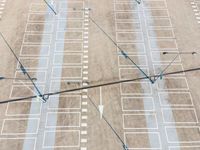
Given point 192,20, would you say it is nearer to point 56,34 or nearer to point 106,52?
point 106,52

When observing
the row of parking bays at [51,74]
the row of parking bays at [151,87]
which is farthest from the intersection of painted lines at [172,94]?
the row of parking bays at [51,74]

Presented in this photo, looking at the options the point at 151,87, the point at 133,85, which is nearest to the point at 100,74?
the point at 133,85

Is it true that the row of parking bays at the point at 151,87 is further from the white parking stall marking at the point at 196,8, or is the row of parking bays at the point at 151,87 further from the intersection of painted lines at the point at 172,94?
the white parking stall marking at the point at 196,8

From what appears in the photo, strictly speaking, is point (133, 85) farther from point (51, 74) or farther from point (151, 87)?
point (51, 74)

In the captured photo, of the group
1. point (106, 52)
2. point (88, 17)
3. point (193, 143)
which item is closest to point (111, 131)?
point (193, 143)

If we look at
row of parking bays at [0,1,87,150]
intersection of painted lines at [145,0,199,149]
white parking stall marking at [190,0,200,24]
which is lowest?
row of parking bays at [0,1,87,150]

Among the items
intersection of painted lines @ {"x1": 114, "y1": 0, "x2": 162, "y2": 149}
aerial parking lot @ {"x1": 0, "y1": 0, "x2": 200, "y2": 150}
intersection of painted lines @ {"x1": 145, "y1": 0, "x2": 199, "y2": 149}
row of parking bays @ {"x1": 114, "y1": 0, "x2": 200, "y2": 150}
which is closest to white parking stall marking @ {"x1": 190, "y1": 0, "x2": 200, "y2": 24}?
aerial parking lot @ {"x1": 0, "y1": 0, "x2": 200, "y2": 150}

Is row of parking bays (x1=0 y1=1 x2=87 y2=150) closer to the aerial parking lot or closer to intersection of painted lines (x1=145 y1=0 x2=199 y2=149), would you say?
the aerial parking lot
